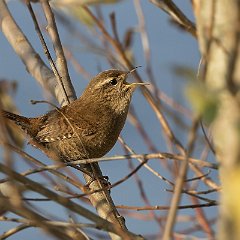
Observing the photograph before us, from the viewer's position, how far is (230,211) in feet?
2.28

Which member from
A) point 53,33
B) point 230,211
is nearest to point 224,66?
point 230,211

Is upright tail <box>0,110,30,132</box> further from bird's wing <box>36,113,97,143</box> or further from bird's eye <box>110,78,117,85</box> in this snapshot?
bird's eye <box>110,78,117,85</box>

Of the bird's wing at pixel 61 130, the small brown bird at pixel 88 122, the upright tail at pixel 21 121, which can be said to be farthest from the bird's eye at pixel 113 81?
the upright tail at pixel 21 121

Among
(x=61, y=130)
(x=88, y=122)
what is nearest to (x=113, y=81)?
(x=88, y=122)

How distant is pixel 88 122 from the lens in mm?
3545

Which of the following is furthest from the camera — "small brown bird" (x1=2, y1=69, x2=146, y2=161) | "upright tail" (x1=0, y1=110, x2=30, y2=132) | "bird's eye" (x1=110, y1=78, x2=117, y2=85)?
Result: "bird's eye" (x1=110, y1=78, x2=117, y2=85)

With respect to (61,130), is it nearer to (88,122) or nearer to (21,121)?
(88,122)

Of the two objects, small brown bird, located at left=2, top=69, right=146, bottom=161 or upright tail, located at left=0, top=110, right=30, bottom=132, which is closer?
small brown bird, located at left=2, top=69, right=146, bottom=161

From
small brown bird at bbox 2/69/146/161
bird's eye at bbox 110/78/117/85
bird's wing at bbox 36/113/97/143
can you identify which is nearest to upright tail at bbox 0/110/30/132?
small brown bird at bbox 2/69/146/161

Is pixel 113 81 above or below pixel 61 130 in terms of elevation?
above

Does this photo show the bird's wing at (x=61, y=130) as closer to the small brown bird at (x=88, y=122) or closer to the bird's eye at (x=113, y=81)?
the small brown bird at (x=88, y=122)

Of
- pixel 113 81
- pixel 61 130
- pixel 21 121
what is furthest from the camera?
pixel 113 81

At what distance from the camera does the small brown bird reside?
3.47 metres

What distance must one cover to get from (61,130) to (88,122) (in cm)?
18
